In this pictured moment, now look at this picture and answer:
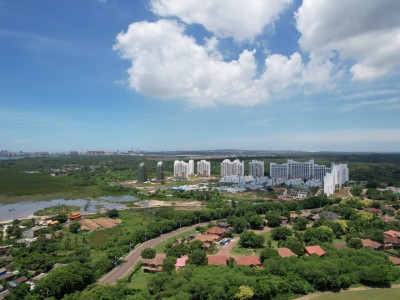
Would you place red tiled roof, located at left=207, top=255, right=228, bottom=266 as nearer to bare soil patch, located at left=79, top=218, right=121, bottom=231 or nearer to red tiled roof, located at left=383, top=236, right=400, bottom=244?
red tiled roof, located at left=383, top=236, right=400, bottom=244

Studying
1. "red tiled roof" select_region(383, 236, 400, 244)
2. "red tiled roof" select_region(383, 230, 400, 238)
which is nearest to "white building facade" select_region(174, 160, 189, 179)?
"red tiled roof" select_region(383, 230, 400, 238)

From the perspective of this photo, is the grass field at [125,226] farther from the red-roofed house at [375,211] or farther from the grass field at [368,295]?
the red-roofed house at [375,211]

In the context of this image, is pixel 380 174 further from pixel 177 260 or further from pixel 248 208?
pixel 177 260

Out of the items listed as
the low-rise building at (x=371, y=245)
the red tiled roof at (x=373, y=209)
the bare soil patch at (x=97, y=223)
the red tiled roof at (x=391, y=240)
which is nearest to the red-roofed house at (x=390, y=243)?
the red tiled roof at (x=391, y=240)

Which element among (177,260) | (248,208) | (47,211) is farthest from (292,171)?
(177,260)

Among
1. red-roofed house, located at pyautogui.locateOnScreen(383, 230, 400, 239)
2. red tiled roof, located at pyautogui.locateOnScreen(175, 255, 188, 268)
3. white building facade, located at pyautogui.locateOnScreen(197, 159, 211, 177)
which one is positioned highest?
white building facade, located at pyautogui.locateOnScreen(197, 159, 211, 177)

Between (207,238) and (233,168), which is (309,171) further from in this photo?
(207,238)
